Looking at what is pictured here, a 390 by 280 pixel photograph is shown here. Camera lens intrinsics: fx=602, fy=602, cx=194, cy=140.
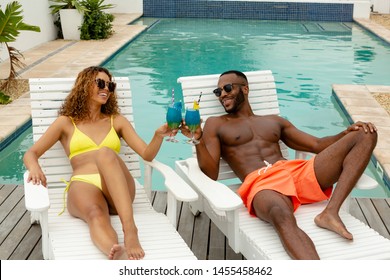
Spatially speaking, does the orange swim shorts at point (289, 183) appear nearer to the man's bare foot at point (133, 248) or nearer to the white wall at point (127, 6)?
the man's bare foot at point (133, 248)

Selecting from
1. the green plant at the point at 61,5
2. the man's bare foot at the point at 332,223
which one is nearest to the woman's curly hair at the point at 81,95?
the man's bare foot at the point at 332,223

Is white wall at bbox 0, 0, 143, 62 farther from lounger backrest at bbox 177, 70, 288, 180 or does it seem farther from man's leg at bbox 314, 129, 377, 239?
man's leg at bbox 314, 129, 377, 239

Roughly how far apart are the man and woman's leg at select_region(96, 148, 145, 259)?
48cm

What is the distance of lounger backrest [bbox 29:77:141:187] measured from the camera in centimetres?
428

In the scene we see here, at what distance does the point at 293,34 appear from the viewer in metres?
16.3

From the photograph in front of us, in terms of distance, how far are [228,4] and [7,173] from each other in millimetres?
14892

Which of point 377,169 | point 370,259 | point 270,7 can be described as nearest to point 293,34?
point 270,7

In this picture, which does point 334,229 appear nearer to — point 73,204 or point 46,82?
point 73,204

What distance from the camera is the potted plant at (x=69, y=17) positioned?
47.1ft

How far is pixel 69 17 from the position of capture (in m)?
14.4

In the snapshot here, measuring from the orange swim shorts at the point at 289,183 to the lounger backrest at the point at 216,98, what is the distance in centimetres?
62

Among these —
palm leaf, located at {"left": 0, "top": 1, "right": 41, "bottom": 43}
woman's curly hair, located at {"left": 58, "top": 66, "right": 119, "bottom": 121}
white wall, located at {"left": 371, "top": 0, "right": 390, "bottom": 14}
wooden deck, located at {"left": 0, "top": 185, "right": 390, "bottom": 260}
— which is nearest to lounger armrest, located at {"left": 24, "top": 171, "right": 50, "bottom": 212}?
wooden deck, located at {"left": 0, "top": 185, "right": 390, "bottom": 260}

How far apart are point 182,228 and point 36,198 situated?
134 cm

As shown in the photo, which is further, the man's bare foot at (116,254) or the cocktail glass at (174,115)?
the cocktail glass at (174,115)
